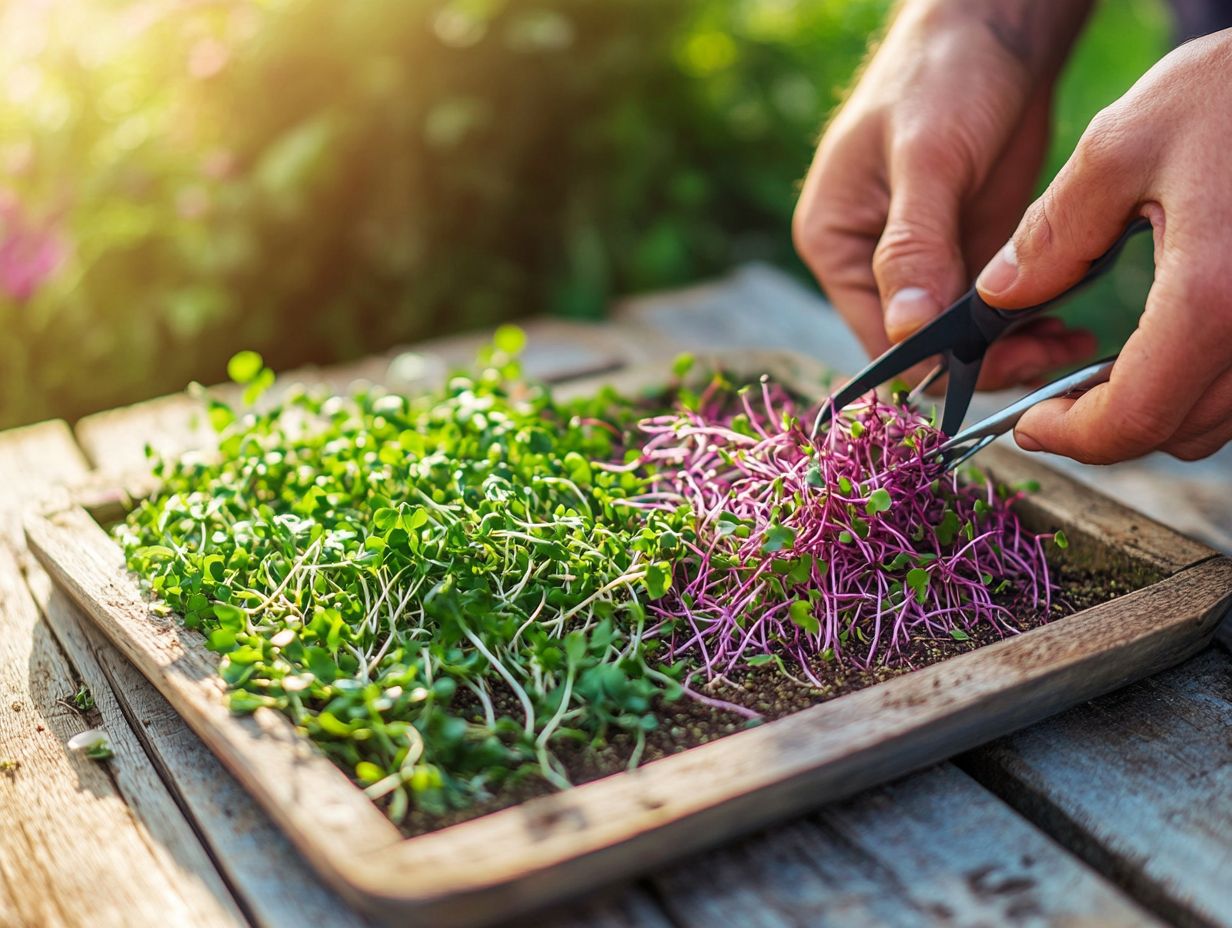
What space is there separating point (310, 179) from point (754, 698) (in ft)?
5.55

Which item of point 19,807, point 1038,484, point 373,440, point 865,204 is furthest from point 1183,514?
point 19,807

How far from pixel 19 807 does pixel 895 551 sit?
0.84 metres

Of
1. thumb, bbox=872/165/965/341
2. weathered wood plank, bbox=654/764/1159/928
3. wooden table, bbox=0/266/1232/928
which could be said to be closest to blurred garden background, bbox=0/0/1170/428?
thumb, bbox=872/165/965/341

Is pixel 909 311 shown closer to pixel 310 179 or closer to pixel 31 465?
pixel 31 465

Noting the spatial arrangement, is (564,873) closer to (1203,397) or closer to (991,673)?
(991,673)

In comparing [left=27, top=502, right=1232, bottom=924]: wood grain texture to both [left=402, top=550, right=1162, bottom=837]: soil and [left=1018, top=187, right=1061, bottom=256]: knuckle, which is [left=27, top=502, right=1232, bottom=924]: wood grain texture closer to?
[left=402, top=550, right=1162, bottom=837]: soil

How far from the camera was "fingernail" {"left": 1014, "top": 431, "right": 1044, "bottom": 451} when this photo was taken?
1115mm

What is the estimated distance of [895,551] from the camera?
1150 mm

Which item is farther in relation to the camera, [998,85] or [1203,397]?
[998,85]

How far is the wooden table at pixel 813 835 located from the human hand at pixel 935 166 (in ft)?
1.63

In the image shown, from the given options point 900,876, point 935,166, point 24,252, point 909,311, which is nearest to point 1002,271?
point 909,311

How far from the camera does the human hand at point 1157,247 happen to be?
94cm

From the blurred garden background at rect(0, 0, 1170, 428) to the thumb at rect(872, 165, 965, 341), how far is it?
934 mm

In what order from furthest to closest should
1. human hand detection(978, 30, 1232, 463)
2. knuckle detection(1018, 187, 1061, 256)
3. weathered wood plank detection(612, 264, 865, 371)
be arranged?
1. weathered wood plank detection(612, 264, 865, 371)
2. knuckle detection(1018, 187, 1061, 256)
3. human hand detection(978, 30, 1232, 463)
